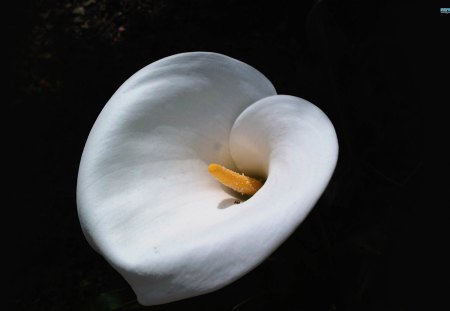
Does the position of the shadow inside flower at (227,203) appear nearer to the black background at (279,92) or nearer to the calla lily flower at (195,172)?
the calla lily flower at (195,172)

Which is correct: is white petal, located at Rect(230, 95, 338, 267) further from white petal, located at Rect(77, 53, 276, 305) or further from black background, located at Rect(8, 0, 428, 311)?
black background, located at Rect(8, 0, 428, 311)

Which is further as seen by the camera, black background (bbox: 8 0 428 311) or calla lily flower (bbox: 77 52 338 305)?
black background (bbox: 8 0 428 311)

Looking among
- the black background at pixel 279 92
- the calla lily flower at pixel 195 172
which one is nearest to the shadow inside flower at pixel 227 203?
the calla lily flower at pixel 195 172

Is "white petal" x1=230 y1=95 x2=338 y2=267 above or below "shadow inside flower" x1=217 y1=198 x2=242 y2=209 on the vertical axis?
above

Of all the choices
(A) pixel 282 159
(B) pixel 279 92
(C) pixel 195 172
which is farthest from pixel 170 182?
(B) pixel 279 92

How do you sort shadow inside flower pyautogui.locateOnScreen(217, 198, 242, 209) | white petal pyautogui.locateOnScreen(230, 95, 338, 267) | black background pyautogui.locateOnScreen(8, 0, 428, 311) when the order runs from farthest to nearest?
black background pyautogui.locateOnScreen(8, 0, 428, 311) < shadow inside flower pyautogui.locateOnScreen(217, 198, 242, 209) < white petal pyautogui.locateOnScreen(230, 95, 338, 267)

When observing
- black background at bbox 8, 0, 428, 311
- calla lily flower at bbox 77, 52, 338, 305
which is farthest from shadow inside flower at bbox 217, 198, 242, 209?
black background at bbox 8, 0, 428, 311
